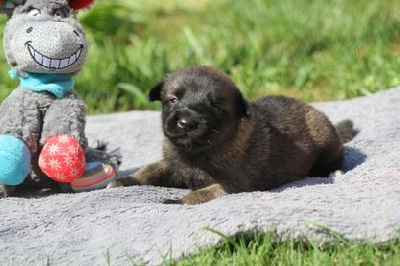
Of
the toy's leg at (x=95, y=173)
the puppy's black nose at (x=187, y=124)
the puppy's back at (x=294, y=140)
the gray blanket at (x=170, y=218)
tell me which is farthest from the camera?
the puppy's back at (x=294, y=140)

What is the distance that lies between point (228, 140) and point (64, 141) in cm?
89

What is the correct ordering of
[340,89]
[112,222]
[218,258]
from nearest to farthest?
[218,258], [112,222], [340,89]

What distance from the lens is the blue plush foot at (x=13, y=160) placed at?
12.3 feet

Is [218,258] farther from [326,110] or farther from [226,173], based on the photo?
[326,110]

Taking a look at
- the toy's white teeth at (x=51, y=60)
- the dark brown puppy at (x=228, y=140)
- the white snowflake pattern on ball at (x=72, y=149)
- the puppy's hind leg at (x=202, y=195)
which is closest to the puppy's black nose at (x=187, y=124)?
the dark brown puppy at (x=228, y=140)

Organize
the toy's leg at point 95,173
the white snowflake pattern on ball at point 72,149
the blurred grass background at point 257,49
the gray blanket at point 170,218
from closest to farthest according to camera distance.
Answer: the gray blanket at point 170,218, the white snowflake pattern on ball at point 72,149, the toy's leg at point 95,173, the blurred grass background at point 257,49

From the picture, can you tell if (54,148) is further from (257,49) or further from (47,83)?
(257,49)

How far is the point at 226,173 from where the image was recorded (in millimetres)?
4055

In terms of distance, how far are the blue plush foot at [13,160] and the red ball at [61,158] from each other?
9 cm

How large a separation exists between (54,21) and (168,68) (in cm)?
300

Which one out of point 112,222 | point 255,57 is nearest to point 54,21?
point 112,222

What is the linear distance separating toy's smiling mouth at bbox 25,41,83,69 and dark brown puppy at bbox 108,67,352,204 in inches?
18.4

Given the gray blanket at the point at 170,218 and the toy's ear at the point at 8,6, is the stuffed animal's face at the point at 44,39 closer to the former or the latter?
the toy's ear at the point at 8,6

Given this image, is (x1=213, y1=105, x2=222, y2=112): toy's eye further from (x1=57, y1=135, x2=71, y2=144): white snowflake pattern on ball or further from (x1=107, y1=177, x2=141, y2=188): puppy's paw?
(x1=57, y1=135, x2=71, y2=144): white snowflake pattern on ball
